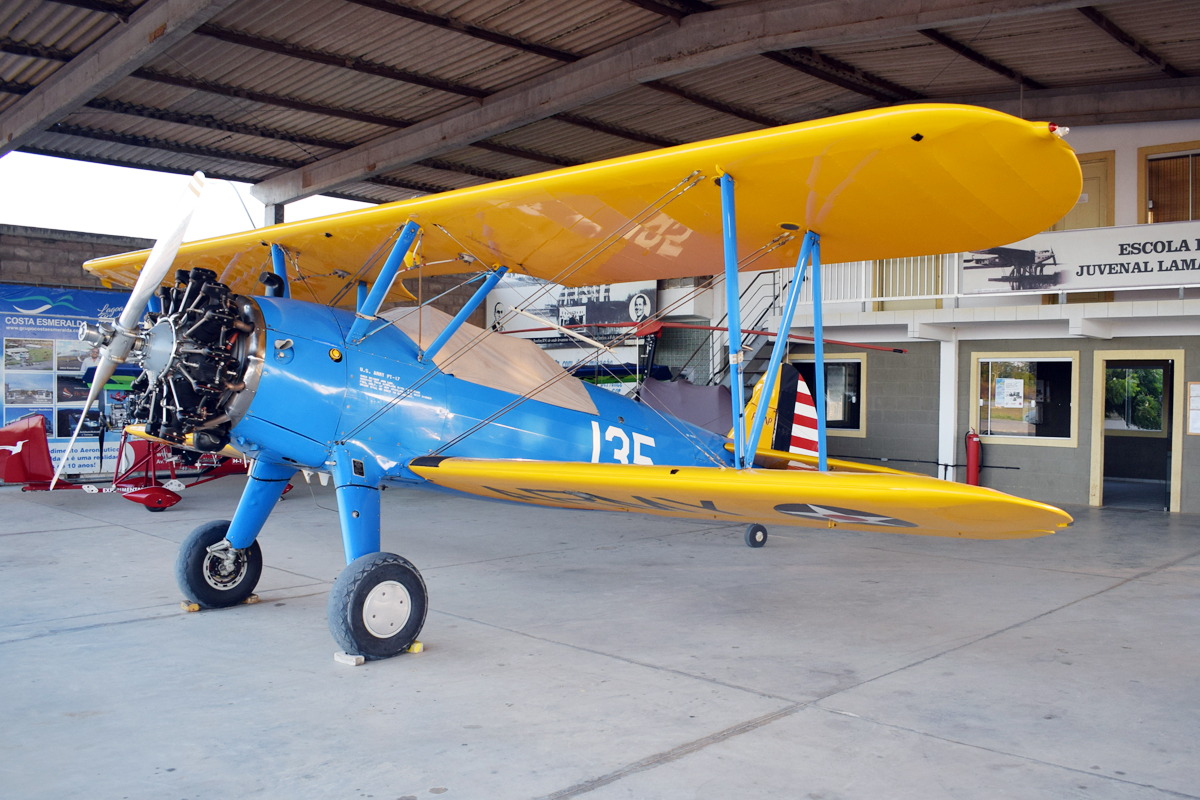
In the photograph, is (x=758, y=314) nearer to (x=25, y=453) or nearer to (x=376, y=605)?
(x=376, y=605)

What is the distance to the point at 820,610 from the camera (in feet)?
17.7

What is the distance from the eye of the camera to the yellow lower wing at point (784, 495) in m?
3.26

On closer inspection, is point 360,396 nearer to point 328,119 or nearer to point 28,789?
point 28,789

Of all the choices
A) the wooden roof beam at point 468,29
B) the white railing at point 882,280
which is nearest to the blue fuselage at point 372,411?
the wooden roof beam at point 468,29

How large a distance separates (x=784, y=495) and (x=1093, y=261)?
8.74 meters

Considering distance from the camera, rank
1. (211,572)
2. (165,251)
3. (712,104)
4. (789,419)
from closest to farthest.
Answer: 1. (165,251)
2. (211,572)
3. (789,419)
4. (712,104)

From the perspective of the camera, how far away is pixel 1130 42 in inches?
380

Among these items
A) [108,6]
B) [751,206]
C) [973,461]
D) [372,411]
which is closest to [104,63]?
[108,6]

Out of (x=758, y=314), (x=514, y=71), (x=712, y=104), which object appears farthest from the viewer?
(x=758, y=314)

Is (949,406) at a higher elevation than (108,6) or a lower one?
lower

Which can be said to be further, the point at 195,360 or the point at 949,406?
the point at 949,406

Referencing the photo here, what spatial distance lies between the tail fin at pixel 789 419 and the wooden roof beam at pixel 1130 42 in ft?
17.3

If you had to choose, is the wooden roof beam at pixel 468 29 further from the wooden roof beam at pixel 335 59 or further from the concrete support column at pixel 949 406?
the concrete support column at pixel 949 406

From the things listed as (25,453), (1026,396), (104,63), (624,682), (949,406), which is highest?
(104,63)
